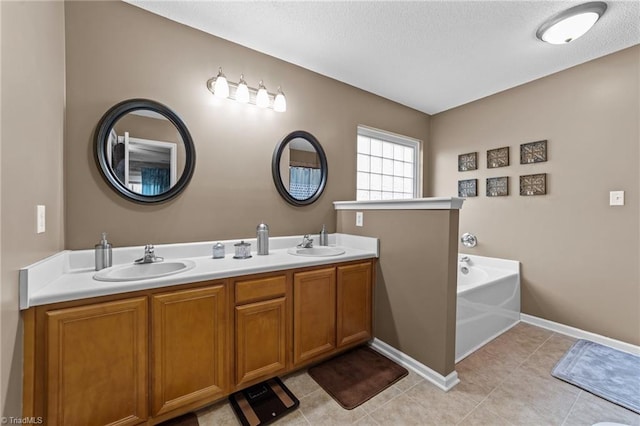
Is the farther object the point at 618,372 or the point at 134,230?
the point at 618,372

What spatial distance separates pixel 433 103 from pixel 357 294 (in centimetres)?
262

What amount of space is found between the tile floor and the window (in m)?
1.91

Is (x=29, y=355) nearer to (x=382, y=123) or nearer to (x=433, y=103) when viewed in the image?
(x=382, y=123)

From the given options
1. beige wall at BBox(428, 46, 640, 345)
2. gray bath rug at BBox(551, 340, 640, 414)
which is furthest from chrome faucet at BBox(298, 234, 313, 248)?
beige wall at BBox(428, 46, 640, 345)

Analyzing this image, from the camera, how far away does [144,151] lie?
1.79 metres

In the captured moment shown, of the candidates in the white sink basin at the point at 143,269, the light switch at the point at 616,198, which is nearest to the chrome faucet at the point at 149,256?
the white sink basin at the point at 143,269

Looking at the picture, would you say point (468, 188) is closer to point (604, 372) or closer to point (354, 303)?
point (604, 372)

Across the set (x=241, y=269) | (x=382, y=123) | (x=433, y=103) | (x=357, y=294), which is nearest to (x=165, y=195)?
(x=241, y=269)

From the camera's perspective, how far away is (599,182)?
229 centimetres

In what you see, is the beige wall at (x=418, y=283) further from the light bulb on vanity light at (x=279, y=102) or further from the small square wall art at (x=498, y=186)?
the small square wall art at (x=498, y=186)

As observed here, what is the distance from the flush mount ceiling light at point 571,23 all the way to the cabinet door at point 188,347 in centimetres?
282

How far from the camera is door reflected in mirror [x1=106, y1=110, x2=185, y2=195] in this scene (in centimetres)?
171

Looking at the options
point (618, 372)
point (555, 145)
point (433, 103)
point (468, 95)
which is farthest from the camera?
point (433, 103)

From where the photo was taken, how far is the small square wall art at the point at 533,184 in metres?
2.61
